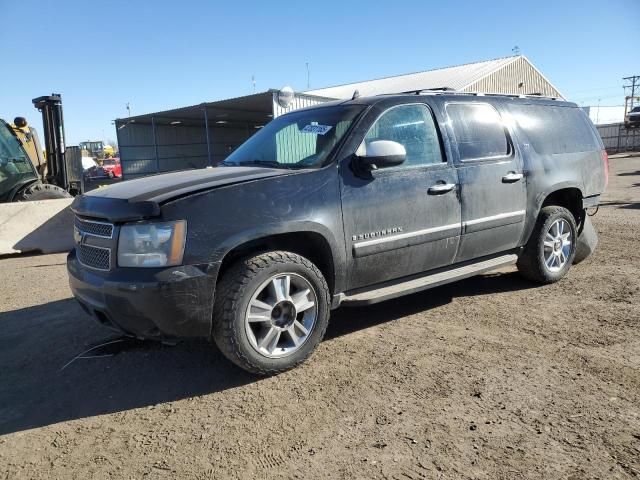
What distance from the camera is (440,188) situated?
13.6 ft

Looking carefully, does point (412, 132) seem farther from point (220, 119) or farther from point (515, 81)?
point (515, 81)

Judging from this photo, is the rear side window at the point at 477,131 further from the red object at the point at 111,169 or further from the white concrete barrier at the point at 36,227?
the red object at the point at 111,169

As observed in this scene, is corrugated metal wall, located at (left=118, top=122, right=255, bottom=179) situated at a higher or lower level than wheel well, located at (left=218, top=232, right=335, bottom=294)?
higher

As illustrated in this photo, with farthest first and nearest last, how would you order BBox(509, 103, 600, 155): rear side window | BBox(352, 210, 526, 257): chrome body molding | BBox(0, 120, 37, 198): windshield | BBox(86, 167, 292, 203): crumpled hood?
BBox(0, 120, 37, 198): windshield
BBox(509, 103, 600, 155): rear side window
BBox(352, 210, 526, 257): chrome body molding
BBox(86, 167, 292, 203): crumpled hood

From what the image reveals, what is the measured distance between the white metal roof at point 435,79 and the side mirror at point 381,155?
2648 cm

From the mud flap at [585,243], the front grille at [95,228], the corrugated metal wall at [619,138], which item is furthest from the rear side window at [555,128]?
the corrugated metal wall at [619,138]

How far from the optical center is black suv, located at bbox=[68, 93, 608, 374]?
3.08 metres

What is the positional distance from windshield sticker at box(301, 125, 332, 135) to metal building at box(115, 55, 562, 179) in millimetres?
16000

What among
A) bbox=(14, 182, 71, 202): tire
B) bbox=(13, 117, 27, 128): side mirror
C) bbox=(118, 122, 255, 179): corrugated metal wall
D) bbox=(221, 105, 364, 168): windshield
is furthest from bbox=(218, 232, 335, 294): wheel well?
bbox=(118, 122, 255, 179): corrugated metal wall

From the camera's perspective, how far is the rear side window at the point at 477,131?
445 centimetres

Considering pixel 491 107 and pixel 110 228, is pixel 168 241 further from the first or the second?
pixel 491 107

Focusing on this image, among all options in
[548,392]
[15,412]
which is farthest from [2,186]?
[548,392]

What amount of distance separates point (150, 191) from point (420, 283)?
7.24 ft

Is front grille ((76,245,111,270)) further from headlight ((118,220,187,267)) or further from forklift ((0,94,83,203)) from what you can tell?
forklift ((0,94,83,203))
